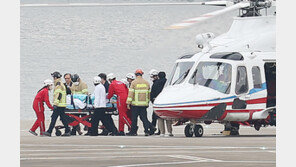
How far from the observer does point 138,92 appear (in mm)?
20125

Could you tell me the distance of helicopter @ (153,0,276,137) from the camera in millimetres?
19062

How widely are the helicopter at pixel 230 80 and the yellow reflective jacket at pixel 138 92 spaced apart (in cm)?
62

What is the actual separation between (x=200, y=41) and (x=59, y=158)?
8341 mm

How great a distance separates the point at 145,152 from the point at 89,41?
52498mm

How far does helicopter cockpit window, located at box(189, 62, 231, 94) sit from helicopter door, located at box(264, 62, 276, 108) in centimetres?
125

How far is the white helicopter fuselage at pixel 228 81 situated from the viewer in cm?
1902

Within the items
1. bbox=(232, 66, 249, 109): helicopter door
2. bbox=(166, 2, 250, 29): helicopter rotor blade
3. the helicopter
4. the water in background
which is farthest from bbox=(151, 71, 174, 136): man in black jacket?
the water in background

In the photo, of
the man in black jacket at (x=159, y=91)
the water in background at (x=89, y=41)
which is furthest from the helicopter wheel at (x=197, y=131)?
the water in background at (x=89, y=41)

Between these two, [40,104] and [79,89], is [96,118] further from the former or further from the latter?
[40,104]

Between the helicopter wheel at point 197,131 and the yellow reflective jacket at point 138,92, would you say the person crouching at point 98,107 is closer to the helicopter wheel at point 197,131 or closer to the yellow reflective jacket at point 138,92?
the yellow reflective jacket at point 138,92

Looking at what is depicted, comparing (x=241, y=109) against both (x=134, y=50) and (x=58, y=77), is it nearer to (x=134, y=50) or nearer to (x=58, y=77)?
(x=58, y=77)

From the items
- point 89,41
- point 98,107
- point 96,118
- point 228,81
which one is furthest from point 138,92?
point 89,41

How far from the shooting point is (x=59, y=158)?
13.1 meters

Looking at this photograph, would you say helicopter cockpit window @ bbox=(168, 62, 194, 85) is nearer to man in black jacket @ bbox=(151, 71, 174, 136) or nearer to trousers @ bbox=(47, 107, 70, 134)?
man in black jacket @ bbox=(151, 71, 174, 136)
